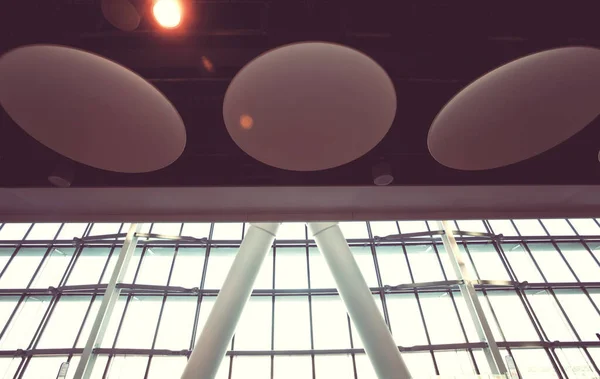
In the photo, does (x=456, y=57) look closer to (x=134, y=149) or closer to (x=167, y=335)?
(x=134, y=149)

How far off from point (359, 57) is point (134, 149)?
312 cm

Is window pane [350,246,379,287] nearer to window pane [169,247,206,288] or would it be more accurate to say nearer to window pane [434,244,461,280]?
window pane [434,244,461,280]

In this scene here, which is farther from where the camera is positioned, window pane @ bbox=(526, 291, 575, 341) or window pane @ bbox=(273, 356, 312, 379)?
window pane @ bbox=(526, 291, 575, 341)

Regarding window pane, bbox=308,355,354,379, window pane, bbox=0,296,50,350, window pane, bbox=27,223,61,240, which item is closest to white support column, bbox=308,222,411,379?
window pane, bbox=308,355,354,379

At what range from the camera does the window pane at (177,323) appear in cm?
1513

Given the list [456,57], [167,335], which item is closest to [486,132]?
[456,57]

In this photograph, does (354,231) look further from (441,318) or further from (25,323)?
(25,323)

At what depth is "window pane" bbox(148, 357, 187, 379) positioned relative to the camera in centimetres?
1451

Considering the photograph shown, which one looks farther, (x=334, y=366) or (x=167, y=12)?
Answer: (x=334, y=366)

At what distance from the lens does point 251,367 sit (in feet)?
48.3

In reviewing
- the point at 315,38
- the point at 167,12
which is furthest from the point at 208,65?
the point at 315,38

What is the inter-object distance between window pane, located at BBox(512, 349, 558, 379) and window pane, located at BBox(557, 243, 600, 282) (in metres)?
5.24

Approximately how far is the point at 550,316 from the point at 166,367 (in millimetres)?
18287

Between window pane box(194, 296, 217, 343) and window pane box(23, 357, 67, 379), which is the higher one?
window pane box(194, 296, 217, 343)
